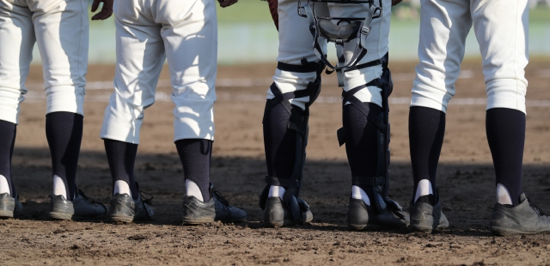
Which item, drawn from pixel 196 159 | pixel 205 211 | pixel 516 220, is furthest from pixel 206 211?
pixel 516 220

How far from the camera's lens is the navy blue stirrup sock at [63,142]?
145 inches

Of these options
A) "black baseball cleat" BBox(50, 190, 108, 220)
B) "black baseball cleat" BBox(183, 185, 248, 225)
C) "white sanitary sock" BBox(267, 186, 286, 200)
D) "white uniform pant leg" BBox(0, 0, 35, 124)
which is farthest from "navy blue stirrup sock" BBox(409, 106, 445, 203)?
"white uniform pant leg" BBox(0, 0, 35, 124)

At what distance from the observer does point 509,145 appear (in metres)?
3.04

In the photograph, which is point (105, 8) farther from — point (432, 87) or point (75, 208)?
point (432, 87)

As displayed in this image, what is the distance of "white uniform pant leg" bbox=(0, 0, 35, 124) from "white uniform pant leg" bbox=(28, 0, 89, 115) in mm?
93

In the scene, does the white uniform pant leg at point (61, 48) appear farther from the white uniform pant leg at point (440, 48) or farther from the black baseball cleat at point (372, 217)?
the white uniform pant leg at point (440, 48)

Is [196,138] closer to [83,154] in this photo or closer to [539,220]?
[539,220]

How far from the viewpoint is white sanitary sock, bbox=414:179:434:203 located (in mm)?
3174

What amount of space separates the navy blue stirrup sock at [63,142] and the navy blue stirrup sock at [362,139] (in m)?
1.42

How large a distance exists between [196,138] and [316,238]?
2.53ft

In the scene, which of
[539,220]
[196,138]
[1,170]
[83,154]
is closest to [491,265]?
[539,220]

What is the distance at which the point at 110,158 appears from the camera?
359 cm

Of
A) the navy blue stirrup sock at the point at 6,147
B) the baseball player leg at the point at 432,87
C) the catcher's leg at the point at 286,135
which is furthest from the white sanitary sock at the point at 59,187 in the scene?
the baseball player leg at the point at 432,87

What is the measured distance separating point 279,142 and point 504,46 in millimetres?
1089
